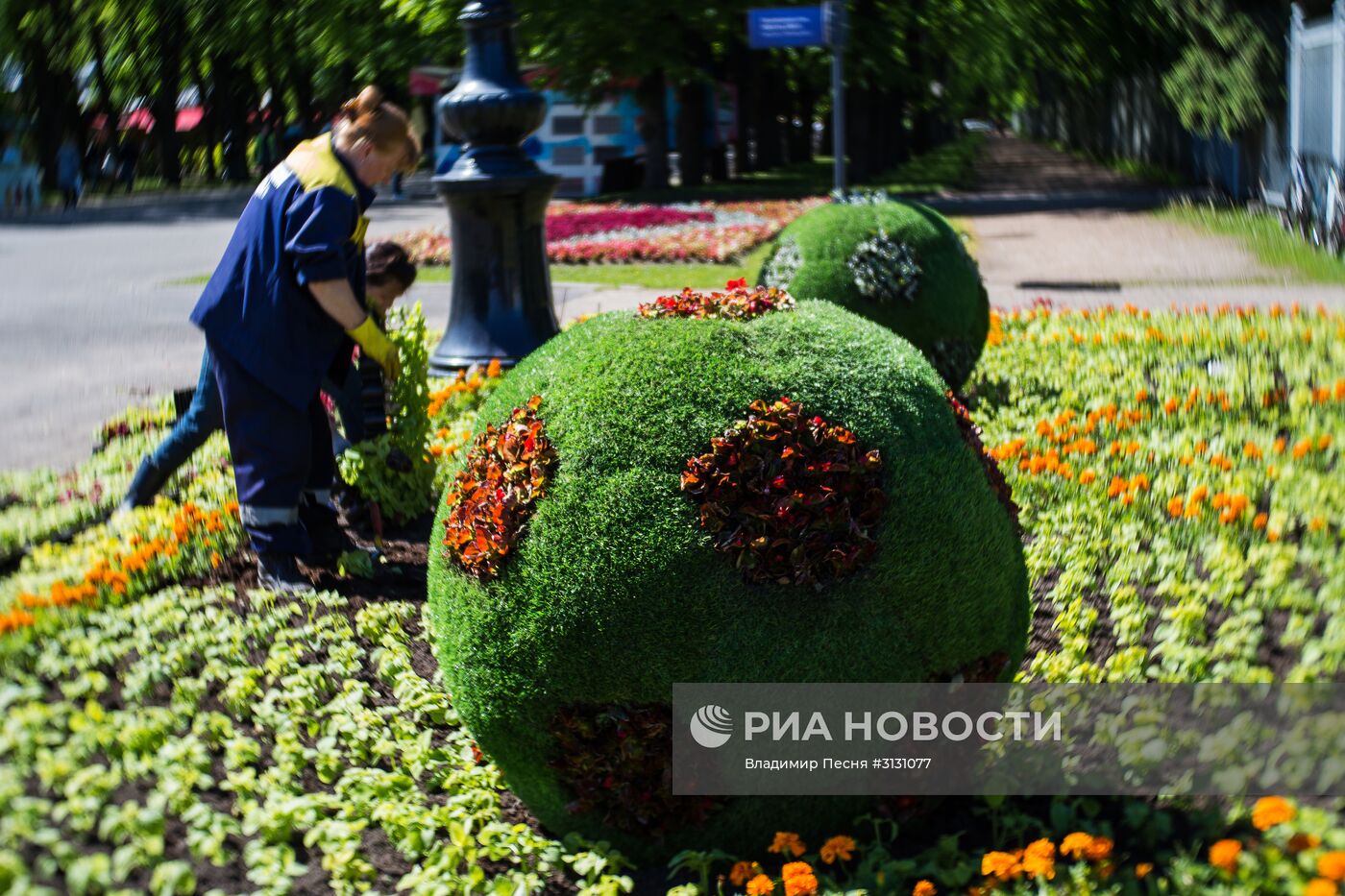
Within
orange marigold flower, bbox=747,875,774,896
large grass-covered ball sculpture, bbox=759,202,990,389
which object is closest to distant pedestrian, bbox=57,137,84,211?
large grass-covered ball sculpture, bbox=759,202,990,389

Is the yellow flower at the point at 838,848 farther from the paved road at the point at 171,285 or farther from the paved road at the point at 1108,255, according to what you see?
the paved road at the point at 1108,255

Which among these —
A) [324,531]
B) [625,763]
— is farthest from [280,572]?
[625,763]

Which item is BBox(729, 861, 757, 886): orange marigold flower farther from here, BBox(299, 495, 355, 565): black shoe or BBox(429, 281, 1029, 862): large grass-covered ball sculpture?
BBox(299, 495, 355, 565): black shoe

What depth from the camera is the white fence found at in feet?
47.6

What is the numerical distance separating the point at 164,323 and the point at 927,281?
7734 mm

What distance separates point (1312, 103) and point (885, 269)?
457 inches

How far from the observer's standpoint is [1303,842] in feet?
8.55

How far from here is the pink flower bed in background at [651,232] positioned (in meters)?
15.6

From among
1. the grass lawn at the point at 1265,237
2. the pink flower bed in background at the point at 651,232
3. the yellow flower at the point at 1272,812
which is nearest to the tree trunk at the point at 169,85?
the pink flower bed in background at the point at 651,232

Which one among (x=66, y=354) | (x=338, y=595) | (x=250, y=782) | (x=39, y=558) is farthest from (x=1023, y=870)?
(x=66, y=354)

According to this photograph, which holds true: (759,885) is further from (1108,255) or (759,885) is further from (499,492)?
(1108,255)

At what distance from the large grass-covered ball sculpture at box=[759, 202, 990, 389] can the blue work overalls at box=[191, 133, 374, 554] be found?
3.16 metres

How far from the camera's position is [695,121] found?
29703 millimetres

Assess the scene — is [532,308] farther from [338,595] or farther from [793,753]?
[793,753]
